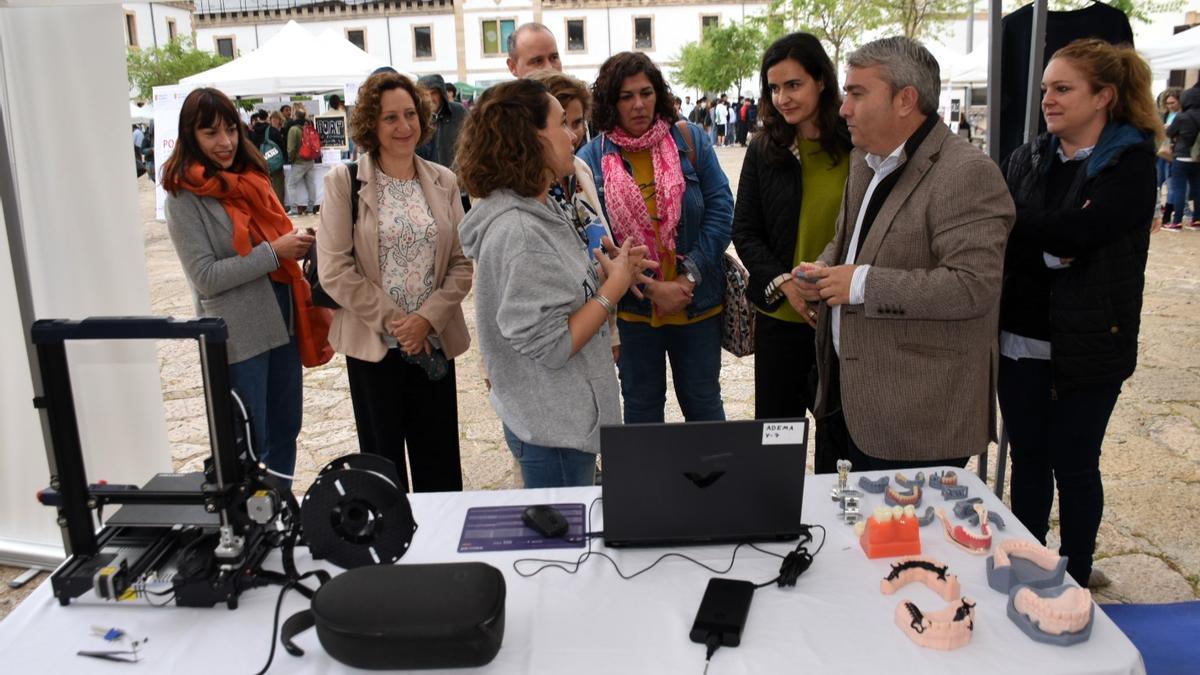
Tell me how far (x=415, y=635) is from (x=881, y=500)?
1014 millimetres

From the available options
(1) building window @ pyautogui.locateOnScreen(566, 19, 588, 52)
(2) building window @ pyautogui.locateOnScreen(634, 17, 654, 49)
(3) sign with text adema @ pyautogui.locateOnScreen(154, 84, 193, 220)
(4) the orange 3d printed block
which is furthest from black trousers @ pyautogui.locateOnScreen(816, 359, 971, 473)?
(1) building window @ pyautogui.locateOnScreen(566, 19, 588, 52)

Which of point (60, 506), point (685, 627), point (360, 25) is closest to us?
point (685, 627)

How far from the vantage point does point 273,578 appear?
150 centimetres

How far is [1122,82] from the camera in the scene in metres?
2.14

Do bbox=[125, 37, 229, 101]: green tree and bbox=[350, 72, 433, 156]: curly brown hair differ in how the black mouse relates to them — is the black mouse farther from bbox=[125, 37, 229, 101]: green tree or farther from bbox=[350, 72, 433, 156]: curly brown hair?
bbox=[125, 37, 229, 101]: green tree

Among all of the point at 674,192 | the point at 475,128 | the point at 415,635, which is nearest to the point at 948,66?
the point at 674,192

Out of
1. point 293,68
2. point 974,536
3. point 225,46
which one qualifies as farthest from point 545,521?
point 225,46

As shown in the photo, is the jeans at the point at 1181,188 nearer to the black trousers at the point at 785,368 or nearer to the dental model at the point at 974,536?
the black trousers at the point at 785,368

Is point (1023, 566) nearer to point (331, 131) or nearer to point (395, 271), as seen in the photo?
point (395, 271)

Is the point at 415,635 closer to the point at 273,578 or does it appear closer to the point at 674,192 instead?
the point at 273,578

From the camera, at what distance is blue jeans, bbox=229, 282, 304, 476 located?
9.10 feet

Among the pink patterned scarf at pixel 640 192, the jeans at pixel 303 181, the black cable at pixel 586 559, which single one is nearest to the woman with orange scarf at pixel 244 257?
the pink patterned scarf at pixel 640 192

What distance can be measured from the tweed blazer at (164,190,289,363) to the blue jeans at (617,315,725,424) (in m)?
1.14

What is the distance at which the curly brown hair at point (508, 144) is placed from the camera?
186 centimetres
